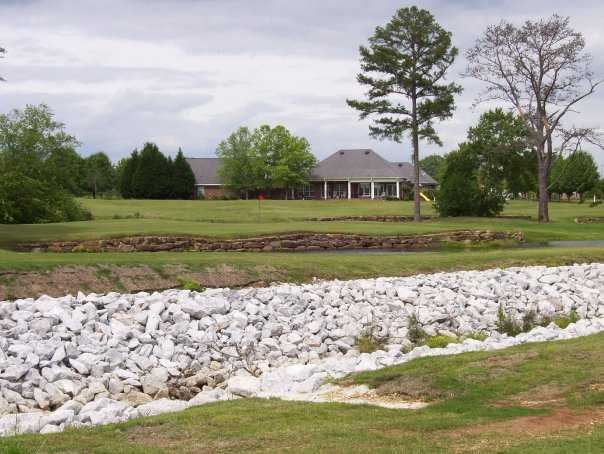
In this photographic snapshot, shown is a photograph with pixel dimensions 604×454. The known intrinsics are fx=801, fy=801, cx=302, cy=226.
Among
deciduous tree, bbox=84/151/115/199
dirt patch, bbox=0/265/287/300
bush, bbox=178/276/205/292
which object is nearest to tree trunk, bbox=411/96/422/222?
dirt patch, bbox=0/265/287/300

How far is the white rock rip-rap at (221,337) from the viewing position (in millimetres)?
9727

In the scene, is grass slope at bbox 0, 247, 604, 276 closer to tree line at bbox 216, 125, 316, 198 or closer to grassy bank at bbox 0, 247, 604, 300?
grassy bank at bbox 0, 247, 604, 300

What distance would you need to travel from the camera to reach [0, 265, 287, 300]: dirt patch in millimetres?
14852

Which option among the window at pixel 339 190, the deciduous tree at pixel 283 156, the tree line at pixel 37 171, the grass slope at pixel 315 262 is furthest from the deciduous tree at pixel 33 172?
the window at pixel 339 190

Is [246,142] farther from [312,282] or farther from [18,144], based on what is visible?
[312,282]

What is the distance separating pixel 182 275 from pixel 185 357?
5231 mm

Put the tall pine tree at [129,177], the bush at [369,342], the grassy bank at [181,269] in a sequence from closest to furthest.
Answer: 1. the bush at [369,342]
2. the grassy bank at [181,269]
3. the tall pine tree at [129,177]

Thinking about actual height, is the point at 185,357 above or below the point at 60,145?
below

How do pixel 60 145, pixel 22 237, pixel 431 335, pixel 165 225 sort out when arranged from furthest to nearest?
pixel 60 145 → pixel 165 225 → pixel 22 237 → pixel 431 335

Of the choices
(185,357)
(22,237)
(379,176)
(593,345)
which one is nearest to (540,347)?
(593,345)

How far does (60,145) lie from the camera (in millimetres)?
44406

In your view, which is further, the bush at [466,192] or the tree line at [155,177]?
the tree line at [155,177]

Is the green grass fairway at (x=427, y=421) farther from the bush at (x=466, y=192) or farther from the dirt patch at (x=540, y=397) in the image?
the bush at (x=466, y=192)

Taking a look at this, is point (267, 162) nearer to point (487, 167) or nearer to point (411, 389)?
point (487, 167)
